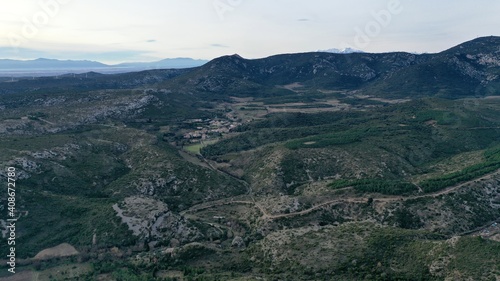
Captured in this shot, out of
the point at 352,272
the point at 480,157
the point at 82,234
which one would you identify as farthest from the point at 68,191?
the point at 480,157

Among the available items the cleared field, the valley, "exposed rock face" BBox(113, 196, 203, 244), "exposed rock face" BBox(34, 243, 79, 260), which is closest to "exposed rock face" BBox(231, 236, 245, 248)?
the valley

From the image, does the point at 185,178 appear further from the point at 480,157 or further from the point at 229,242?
the point at 480,157

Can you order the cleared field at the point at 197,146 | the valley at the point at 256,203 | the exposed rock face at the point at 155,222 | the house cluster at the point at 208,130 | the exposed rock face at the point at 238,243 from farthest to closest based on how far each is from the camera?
the house cluster at the point at 208,130 → the cleared field at the point at 197,146 → the exposed rock face at the point at 155,222 → the exposed rock face at the point at 238,243 → the valley at the point at 256,203

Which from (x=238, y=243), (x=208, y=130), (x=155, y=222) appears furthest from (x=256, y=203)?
(x=208, y=130)

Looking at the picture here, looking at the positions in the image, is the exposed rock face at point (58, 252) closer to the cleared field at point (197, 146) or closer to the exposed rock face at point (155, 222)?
the exposed rock face at point (155, 222)

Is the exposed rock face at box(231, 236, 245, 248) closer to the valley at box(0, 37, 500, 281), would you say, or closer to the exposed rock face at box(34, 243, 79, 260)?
the valley at box(0, 37, 500, 281)

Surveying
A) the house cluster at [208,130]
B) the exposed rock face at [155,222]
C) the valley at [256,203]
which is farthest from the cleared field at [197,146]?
the exposed rock face at [155,222]

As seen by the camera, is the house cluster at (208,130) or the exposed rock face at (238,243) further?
the house cluster at (208,130)

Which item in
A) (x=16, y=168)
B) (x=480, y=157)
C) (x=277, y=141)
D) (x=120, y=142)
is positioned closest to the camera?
→ (x=16, y=168)
